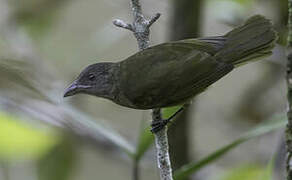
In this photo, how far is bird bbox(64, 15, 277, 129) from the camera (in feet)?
9.35

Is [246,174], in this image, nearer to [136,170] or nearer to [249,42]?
[249,42]

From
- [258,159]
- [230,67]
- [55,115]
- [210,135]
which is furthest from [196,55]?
[210,135]

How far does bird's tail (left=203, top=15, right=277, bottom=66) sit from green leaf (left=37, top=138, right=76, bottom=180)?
1402mm

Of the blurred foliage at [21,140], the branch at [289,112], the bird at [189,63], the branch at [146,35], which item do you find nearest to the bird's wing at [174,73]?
the bird at [189,63]

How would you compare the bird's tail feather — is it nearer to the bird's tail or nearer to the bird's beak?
the bird's tail

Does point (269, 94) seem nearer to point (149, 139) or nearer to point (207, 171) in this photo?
point (207, 171)

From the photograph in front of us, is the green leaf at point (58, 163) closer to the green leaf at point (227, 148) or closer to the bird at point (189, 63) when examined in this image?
the bird at point (189, 63)

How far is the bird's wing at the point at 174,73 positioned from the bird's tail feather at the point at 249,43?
0.07 metres

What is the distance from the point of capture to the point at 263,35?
112 inches

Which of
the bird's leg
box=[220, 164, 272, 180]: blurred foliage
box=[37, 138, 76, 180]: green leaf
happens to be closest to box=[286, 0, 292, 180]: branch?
the bird's leg

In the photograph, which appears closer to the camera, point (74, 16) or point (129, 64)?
point (129, 64)

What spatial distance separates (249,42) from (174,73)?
0.36 m

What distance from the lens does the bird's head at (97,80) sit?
308 cm

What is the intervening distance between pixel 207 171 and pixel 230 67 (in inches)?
63.2
